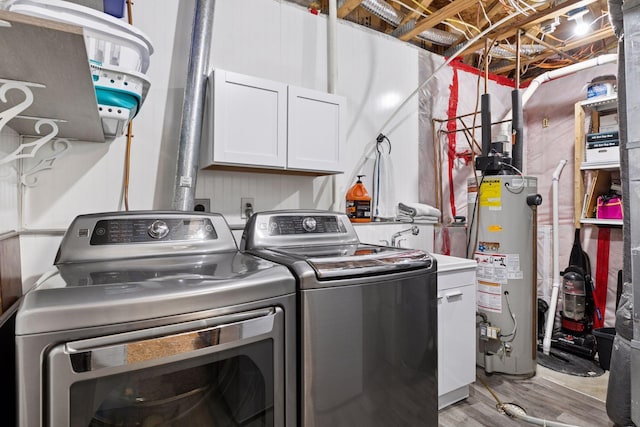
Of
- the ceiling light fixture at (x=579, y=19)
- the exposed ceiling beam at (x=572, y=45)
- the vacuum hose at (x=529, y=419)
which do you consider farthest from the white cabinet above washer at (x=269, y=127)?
the exposed ceiling beam at (x=572, y=45)

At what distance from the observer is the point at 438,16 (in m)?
2.44

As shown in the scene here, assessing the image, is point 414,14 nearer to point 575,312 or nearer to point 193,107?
point 193,107

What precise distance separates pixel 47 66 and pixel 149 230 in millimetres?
644

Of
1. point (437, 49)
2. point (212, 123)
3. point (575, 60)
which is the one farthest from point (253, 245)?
point (575, 60)

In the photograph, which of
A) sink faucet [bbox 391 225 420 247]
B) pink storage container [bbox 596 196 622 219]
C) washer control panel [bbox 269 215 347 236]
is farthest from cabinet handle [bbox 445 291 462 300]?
pink storage container [bbox 596 196 622 219]

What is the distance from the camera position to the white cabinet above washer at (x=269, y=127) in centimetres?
173

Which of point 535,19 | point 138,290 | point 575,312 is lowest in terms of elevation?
point 575,312

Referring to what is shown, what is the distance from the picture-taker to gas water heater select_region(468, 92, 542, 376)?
233 centimetres

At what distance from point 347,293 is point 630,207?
132cm

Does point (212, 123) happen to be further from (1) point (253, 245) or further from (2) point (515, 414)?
(2) point (515, 414)

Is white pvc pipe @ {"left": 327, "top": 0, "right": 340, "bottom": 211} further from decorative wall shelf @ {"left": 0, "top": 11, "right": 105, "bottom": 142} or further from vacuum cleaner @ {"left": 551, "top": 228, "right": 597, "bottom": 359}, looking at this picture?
vacuum cleaner @ {"left": 551, "top": 228, "right": 597, "bottom": 359}

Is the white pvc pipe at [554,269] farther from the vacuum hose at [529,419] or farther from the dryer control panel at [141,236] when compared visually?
the dryer control panel at [141,236]

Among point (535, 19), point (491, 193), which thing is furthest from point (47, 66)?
point (535, 19)

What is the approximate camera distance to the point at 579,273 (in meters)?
2.90
